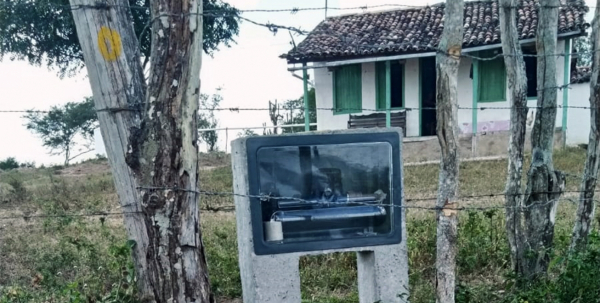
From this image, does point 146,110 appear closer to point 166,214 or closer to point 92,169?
point 166,214

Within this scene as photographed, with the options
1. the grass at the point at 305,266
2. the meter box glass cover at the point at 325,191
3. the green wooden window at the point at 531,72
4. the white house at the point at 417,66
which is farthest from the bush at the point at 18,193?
the green wooden window at the point at 531,72

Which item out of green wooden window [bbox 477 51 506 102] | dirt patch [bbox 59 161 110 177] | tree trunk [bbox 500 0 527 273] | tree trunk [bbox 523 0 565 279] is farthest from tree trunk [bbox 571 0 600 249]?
dirt patch [bbox 59 161 110 177]

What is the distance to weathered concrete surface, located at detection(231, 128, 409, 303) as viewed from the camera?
2398 mm

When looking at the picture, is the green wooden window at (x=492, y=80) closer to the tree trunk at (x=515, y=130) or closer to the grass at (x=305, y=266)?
the grass at (x=305, y=266)

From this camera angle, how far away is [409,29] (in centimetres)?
1166

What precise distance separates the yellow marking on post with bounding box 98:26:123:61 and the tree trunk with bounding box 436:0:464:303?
5.06 ft

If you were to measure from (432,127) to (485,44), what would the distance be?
8.32ft

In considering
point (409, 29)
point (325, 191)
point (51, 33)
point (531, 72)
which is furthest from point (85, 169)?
point (325, 191)

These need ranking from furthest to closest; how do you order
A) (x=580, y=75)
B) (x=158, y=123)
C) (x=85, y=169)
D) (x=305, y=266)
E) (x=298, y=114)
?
1. (x=298, y=114)
2. (x=85, y=169)
3. (x=580, y=75)
4. (x=305, y=266)
5. (x=158, y=123)

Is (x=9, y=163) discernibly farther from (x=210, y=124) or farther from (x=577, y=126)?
(x=577, y=126)

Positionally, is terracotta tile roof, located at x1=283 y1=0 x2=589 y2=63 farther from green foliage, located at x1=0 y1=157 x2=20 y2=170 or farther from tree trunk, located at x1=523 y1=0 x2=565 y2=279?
green foliage, located at x1=0 y1=157 x2=20 y2=170

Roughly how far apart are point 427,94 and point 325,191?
397 inches

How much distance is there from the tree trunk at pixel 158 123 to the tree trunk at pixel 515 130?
2031 millimetres

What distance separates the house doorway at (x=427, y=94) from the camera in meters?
11.7
